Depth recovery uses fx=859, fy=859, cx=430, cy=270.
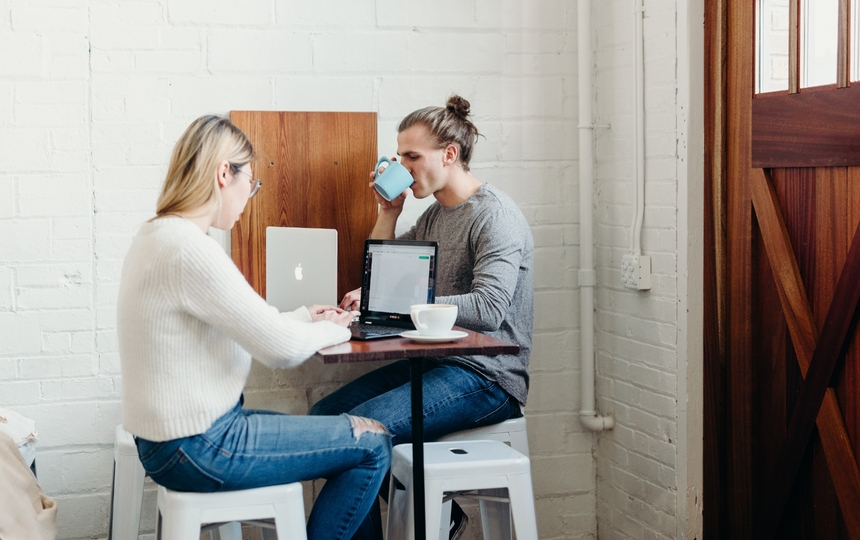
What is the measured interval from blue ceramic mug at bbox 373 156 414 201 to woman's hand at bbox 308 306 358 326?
0.41 meters

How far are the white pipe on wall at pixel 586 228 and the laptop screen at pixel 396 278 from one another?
79 cm

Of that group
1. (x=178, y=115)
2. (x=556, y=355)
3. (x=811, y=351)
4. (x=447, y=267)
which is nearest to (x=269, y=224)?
(x=178, y=115)

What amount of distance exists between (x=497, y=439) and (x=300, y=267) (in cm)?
69

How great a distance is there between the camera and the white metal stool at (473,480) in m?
1.84

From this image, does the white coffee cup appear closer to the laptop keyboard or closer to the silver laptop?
the laptop keyboard

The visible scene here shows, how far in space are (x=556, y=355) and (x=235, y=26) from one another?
140 centimetres

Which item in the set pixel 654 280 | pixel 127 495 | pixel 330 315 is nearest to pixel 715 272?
pixel 654 280

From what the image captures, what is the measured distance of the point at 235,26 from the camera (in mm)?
2459

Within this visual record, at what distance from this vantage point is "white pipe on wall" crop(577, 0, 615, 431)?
8.74 ft

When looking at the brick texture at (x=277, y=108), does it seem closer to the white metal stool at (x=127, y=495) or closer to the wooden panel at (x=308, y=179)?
the wooden panel at (x=308, y=179)

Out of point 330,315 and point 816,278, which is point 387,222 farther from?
point 816,278

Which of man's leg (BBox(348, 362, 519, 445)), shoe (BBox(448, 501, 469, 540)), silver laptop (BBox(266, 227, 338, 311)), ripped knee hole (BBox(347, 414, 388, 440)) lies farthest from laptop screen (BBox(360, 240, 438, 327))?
shoe (BBox(448, 501, 469, 540))

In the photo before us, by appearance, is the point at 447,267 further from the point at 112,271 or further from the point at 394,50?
the point at 112,271

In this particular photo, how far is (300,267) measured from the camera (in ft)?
7.41
